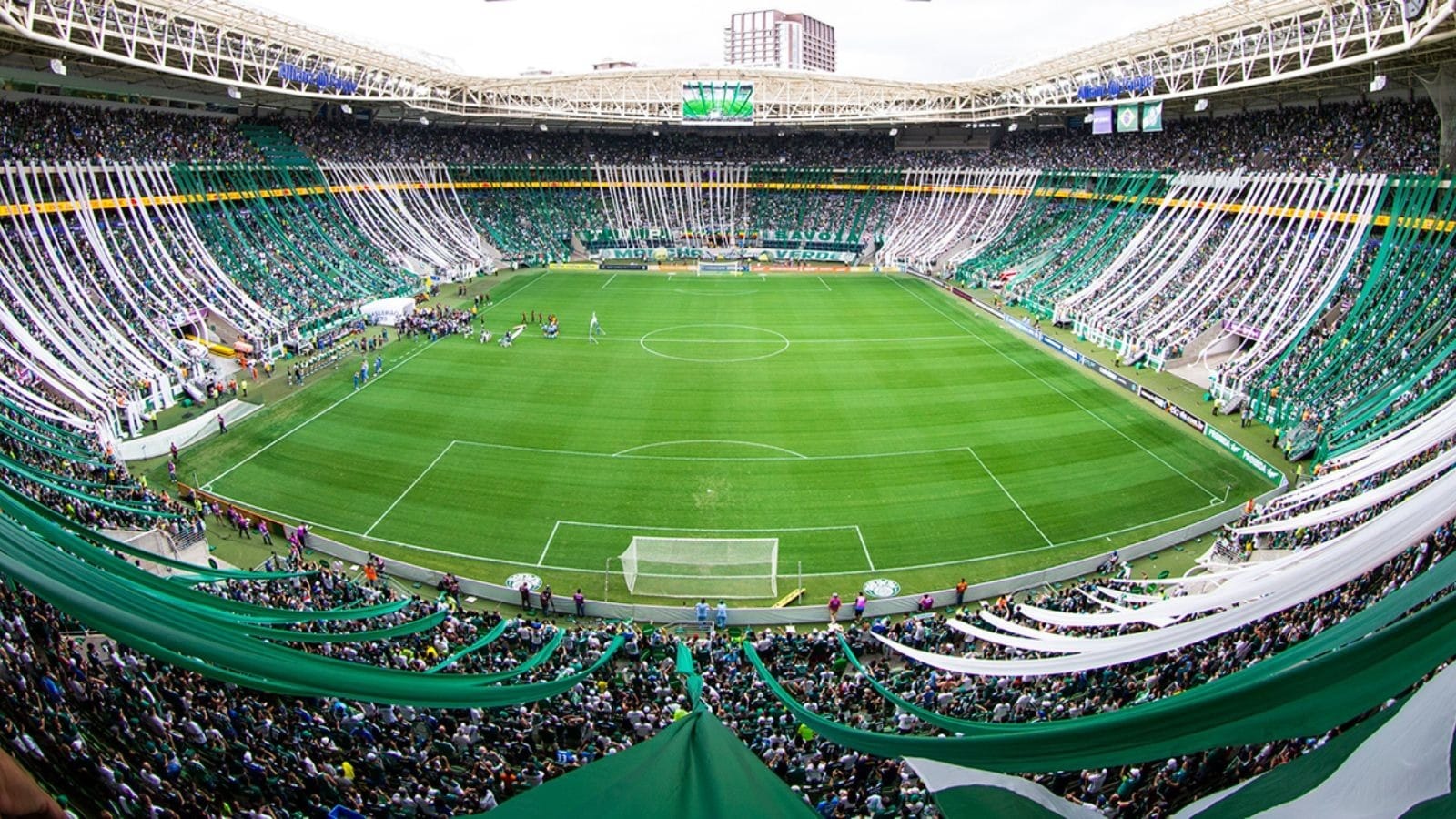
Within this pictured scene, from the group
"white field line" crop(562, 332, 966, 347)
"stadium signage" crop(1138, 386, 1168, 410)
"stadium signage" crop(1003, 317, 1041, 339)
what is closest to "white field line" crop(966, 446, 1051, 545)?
"stadium signage" crop(1138, 386, 1168, 410)

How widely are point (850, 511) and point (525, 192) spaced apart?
6186 centimetres

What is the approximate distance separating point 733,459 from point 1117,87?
142 feet

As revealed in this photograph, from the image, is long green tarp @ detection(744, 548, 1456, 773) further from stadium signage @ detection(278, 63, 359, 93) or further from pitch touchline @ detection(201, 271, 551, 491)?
stadium signage @ detection(278, 63, 359, 93)

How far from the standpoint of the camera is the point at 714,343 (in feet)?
158

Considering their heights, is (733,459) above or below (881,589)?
above

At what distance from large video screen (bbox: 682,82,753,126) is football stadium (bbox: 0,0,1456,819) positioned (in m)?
0.32

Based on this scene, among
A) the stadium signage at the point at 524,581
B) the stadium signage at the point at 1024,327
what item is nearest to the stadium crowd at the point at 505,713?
the stadium signage at the point at 524,581

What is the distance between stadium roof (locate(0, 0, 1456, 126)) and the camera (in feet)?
133

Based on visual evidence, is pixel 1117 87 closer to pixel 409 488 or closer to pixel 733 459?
pixel 733 459

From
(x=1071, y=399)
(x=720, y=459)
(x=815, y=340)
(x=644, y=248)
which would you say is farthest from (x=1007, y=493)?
(x=644, y=248)

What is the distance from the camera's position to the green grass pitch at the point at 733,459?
2600cm

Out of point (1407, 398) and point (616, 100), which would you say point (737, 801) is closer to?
point (1407, 398)

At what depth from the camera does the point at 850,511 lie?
2792 cm

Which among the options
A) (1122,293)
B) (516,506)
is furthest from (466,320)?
(1122,293)
